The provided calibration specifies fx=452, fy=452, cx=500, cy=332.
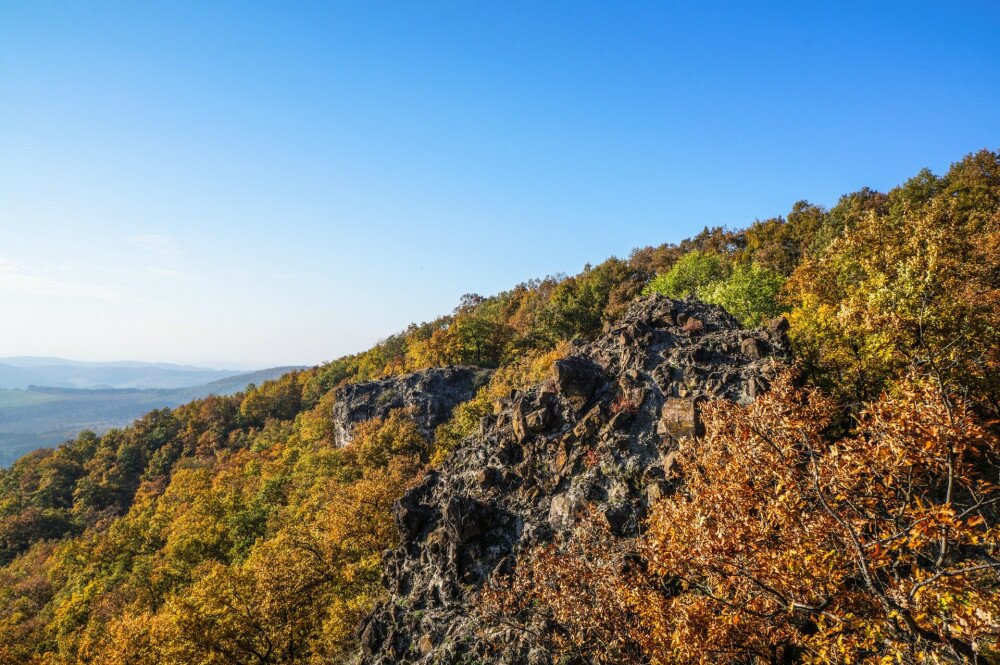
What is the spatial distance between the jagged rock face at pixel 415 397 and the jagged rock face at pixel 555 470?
1113 inches

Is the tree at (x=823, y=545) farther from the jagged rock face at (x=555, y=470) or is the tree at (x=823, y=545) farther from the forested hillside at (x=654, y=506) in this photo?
the jagged rock face at (x=555, y=470)

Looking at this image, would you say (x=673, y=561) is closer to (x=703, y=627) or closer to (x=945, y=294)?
(x=703, y=627)

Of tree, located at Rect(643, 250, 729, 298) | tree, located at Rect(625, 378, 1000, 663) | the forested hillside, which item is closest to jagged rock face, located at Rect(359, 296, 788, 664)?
the forested hillside

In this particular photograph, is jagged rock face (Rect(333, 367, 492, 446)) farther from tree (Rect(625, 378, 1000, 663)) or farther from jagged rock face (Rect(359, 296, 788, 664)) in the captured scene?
tree (Rect(625, 378, 1000, 663))

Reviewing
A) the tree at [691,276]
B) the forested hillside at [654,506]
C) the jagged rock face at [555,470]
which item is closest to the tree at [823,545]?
the forested hillside at [654,506]

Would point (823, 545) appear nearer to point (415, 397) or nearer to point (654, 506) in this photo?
point (654, 506)

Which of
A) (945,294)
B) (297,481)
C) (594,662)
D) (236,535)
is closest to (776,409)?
(594,662)

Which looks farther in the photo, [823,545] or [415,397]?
[415,397]

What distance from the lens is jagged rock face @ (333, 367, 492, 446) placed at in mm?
64250

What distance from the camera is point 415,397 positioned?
65.8 metres

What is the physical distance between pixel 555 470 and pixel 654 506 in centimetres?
1312

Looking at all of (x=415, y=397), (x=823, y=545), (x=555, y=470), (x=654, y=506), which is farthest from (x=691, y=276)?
(x=823, y=545)

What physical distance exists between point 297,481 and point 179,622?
38.7 metres

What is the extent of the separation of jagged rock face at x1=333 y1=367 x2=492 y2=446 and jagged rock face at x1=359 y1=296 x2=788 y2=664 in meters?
28.3
